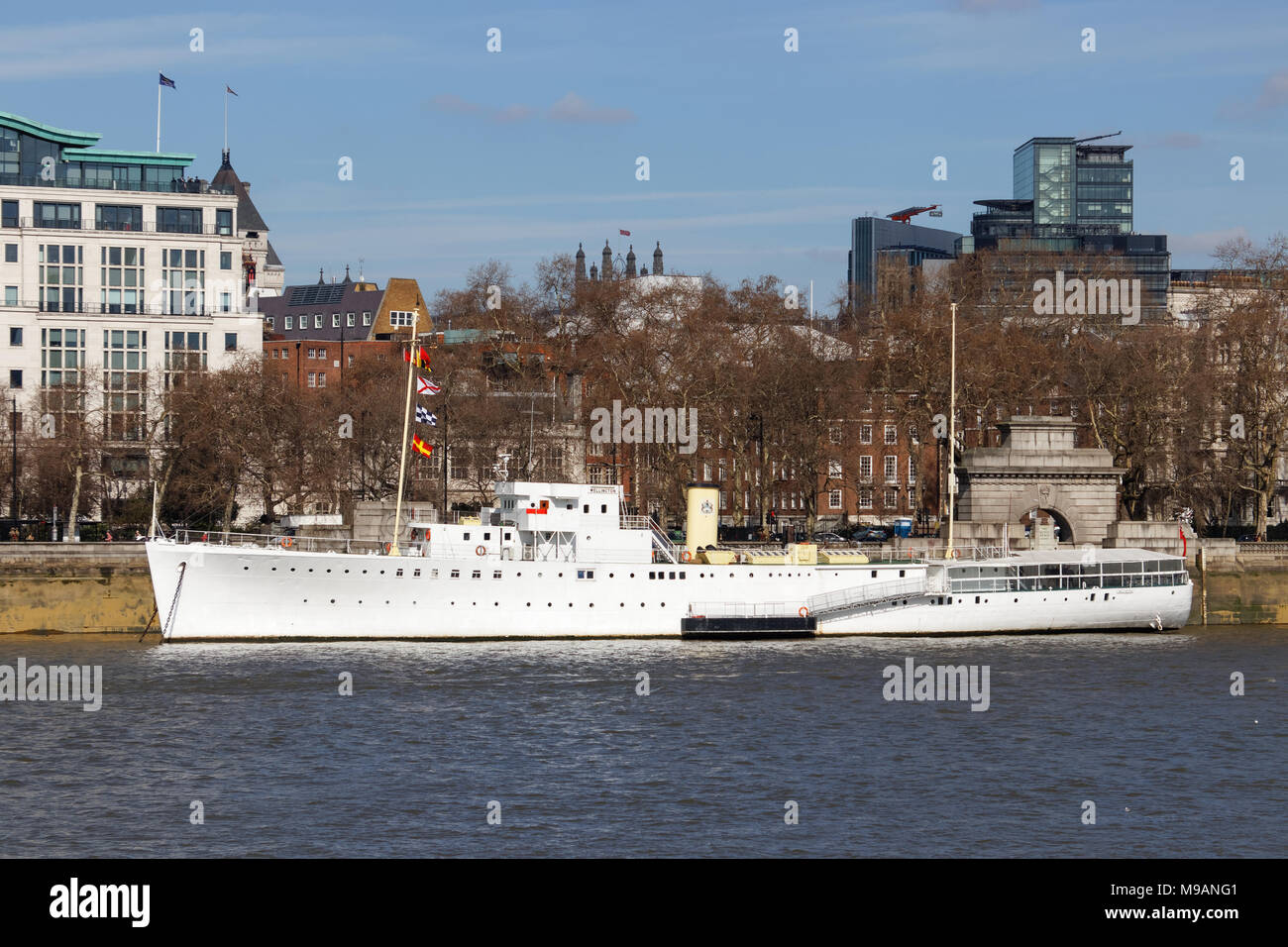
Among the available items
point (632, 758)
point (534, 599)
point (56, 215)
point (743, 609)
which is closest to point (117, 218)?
point (56, 215)

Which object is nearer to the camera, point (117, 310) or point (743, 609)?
point (743, 609)

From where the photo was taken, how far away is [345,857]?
27.2 metres

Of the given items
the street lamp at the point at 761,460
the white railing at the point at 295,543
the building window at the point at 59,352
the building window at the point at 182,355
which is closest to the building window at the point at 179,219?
the building window at the point at 182,355

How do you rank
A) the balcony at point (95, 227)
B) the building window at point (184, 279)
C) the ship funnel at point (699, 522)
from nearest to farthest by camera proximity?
the ship funnel at point (699, 522) < the balcony at point (95, 227) < the building window at point (184, 279)

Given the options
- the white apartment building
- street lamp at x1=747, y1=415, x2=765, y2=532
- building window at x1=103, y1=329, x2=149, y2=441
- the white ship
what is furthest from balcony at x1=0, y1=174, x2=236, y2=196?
the white ship

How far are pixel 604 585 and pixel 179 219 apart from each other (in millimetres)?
51604

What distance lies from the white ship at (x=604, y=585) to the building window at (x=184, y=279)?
39.1 metres

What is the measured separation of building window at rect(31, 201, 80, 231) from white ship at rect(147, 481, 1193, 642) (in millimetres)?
40783

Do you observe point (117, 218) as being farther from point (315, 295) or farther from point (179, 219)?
point (315, 295)

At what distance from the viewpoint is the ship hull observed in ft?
185

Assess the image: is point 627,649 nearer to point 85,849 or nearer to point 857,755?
point 857,755

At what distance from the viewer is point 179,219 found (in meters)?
98.9

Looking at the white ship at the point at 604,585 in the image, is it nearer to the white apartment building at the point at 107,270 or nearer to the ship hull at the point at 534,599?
the ship hull at the point at 534,599

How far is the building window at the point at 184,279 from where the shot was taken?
3895 inches
